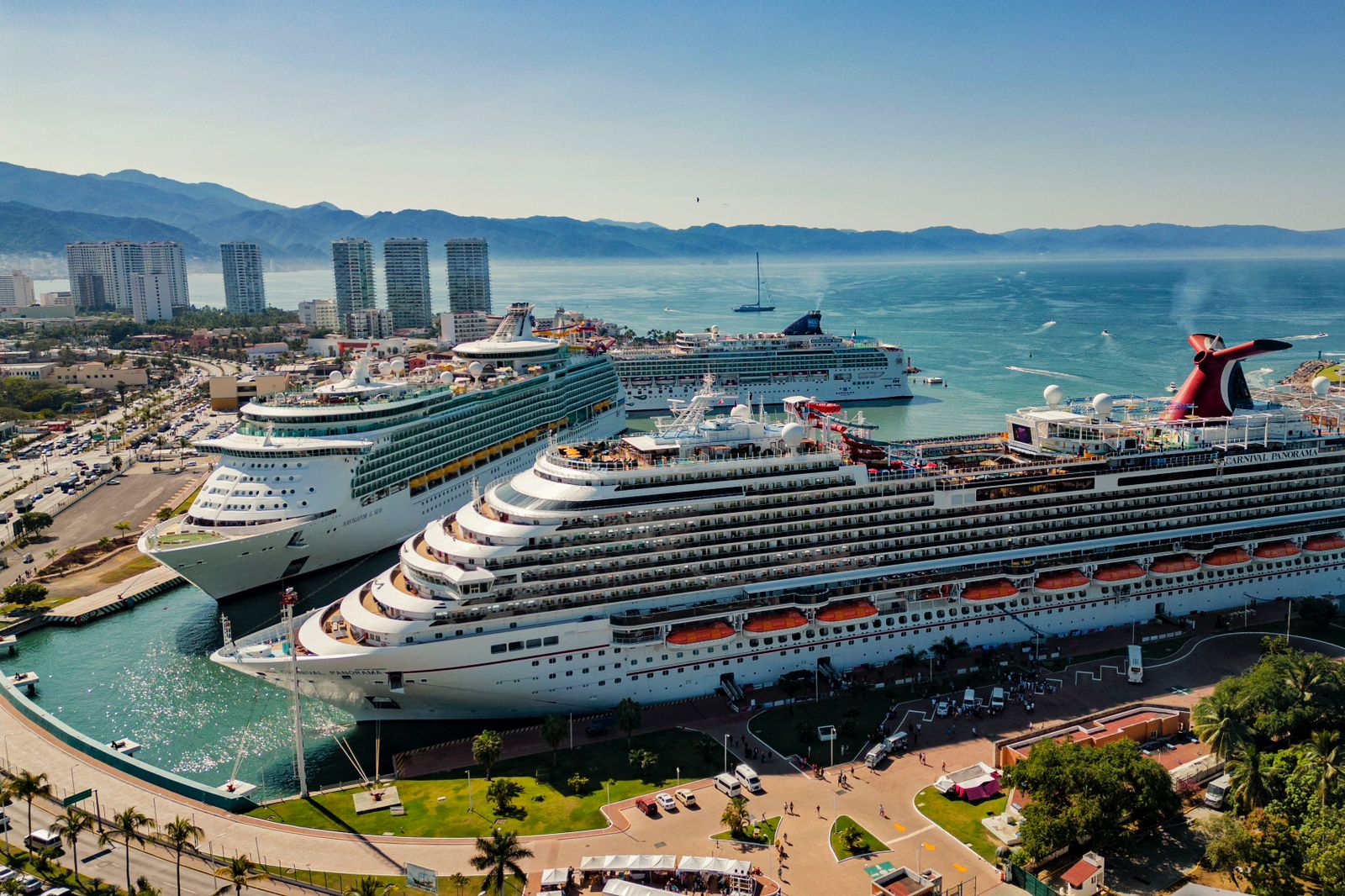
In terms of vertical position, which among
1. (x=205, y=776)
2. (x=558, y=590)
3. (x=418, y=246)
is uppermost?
(x=418, y=246)

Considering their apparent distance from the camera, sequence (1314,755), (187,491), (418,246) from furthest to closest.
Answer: (418,246)
(187,491)
(1314,755)

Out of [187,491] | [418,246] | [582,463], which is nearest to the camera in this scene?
[582,463]

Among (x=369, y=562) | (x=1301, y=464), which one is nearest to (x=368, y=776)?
(x=369, y=562)

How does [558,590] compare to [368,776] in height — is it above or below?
above

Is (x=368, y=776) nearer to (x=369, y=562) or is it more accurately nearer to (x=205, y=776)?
(x=205, y=776)

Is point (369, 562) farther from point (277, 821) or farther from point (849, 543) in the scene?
point (849, 543)

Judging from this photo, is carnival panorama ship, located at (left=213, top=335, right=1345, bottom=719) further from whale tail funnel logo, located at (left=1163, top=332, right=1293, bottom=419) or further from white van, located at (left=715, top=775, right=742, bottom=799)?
white van, located at (left=715, top=775, right=742, bottom=799)

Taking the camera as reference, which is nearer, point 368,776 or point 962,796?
point 962,796
